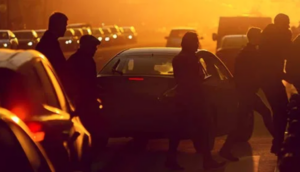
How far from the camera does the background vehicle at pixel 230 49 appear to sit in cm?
2792

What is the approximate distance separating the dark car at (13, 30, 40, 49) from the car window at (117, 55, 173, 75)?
3831cm

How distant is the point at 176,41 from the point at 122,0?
81.1 meters

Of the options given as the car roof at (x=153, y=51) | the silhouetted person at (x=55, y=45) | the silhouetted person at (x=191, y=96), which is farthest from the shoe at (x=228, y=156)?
the silhouetted person at (x=55, y=45)

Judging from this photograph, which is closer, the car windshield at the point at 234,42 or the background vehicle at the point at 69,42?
the car windshield at the point at 234,42

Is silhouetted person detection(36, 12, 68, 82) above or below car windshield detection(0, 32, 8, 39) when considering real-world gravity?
above

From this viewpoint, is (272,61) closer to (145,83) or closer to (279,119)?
(279,119)

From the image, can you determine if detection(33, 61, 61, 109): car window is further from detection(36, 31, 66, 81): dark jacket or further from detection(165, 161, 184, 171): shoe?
detection(165, 161, 184, 171): shoe

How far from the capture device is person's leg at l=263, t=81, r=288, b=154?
38.7 feet

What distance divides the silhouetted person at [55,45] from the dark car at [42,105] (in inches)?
107

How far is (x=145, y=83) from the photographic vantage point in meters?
12.0

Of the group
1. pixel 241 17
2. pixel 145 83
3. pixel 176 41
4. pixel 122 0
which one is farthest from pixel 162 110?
pixel 122 0

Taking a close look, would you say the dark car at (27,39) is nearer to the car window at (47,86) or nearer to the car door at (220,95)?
the car door at (220,95)

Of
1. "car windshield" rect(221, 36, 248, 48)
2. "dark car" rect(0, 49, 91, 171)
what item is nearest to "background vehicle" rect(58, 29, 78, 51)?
"car windshield" rect(221, 36, 248, 48)

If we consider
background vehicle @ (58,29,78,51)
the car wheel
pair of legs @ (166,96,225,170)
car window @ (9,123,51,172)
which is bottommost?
background vehicle @ (58,29,78,51)
